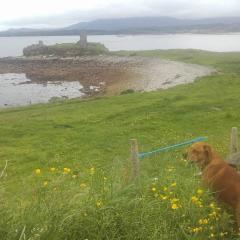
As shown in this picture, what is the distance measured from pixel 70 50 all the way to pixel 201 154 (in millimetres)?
102206

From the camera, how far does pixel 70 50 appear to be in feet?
360

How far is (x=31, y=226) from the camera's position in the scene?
6656 millimetres

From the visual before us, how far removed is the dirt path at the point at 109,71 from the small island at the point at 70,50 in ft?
Answer: 17.8

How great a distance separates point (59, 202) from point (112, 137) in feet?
43.2

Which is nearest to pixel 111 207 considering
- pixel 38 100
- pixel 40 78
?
pixel 38 100

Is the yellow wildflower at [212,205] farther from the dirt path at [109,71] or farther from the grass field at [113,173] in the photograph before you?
the dirt path at [109,71]

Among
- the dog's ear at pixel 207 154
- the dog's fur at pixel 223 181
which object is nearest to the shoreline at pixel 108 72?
the dog's ear at pixel 207 154

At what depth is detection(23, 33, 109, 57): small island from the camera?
10624cm

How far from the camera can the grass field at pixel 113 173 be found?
6965 millimetres

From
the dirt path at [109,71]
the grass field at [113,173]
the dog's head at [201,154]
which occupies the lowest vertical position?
the dirt path at [109,71]

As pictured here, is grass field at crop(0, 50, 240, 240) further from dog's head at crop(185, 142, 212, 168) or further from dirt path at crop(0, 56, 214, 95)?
dirt path at crop(0, 56, 214, 95)

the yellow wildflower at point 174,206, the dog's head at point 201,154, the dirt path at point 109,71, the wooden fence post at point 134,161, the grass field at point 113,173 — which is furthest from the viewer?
the dirt path at point 109,71

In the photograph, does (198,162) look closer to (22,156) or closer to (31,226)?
(31,226)

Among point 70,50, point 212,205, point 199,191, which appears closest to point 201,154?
point 199,191
